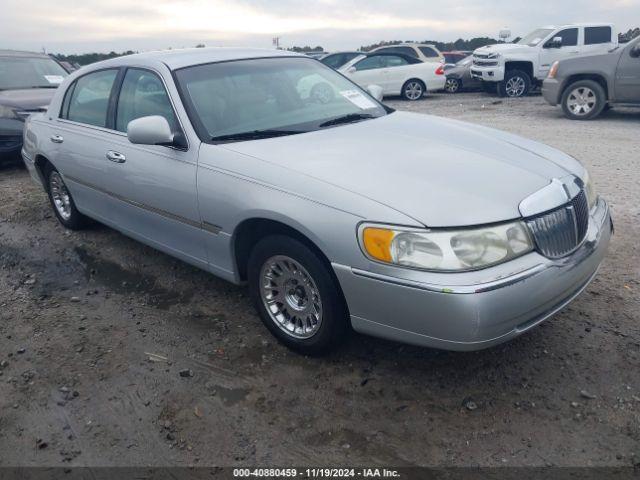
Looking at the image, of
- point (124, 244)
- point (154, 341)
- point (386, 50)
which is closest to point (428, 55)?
point (386, 50)

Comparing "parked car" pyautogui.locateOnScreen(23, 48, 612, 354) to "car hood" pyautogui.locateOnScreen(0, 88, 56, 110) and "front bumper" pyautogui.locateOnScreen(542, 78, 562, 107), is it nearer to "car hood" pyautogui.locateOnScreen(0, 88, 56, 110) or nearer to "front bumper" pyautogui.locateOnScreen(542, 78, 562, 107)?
"car hood" pyautogui.locateOnScreen(0, 88, 56, 110)

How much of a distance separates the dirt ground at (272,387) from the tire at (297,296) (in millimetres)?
153

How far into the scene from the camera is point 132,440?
266 cm

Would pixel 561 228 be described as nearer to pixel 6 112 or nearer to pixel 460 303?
pixel 460 303

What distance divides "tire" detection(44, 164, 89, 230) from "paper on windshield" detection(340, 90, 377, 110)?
9.16 ft

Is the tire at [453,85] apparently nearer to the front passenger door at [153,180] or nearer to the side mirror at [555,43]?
the side mirror at [555,43]

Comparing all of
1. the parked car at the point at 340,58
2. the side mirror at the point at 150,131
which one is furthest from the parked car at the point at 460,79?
the side mirror at the point at 150,131

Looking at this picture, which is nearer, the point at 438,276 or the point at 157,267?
the point at 438,276

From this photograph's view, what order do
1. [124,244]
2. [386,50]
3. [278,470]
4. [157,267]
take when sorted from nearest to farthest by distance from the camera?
[278,470] → [157,267] → [124,244] → [386,50]

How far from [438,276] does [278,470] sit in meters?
1.11

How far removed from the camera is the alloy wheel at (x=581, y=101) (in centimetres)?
1088

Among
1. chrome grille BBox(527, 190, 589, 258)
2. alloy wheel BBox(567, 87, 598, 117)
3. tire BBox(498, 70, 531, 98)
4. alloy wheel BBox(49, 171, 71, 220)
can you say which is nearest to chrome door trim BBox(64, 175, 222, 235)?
alloy wheel BBox(49, 171, 71, 220)

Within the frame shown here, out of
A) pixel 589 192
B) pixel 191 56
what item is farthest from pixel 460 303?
pixel 191 56

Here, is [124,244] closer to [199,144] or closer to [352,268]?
[199,144]
